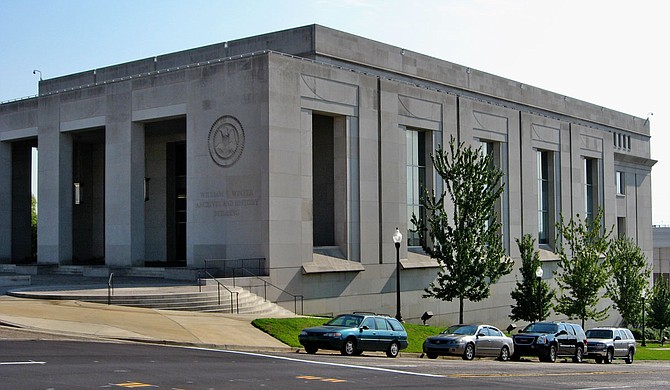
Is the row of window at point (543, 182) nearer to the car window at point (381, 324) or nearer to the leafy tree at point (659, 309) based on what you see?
the leafy tree at point (659, 309)

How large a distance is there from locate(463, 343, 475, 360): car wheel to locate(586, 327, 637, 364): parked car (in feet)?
29.5

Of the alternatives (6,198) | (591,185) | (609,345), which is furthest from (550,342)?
(591,185)

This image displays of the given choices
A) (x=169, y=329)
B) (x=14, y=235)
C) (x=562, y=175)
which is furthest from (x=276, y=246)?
(x=562, y=175)

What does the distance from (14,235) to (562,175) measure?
40229 mm

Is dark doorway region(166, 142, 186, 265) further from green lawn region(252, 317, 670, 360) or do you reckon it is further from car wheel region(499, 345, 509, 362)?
car wheel region(499, 345, 509, 362)

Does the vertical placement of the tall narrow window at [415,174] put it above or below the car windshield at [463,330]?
above

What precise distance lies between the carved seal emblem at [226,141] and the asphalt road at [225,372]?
17932mm

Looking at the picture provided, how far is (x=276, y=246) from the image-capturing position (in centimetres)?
4203

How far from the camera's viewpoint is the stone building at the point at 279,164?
4291cm

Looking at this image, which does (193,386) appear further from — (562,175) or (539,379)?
(562,175)

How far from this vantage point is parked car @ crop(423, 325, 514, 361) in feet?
102

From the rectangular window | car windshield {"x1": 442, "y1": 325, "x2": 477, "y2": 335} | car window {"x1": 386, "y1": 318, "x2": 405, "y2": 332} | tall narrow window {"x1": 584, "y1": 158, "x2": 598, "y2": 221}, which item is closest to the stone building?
tall narrow window {"x1": 584, "y1": 158, "x2": 598, "y2": 221}

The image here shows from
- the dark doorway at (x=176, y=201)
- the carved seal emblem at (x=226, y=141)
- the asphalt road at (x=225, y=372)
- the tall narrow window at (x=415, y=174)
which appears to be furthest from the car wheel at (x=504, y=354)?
the dark doorway at (x=176, y=201)

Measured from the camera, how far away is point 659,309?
66.8 m
